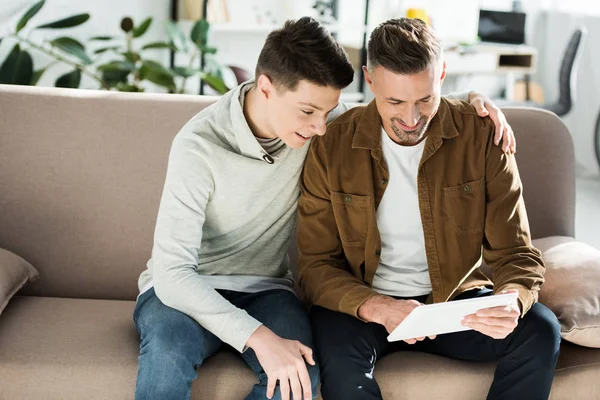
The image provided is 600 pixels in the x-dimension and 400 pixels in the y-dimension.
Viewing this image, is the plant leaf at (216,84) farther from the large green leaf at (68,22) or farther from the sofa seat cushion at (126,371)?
the sofa seat cushion at (126,371)

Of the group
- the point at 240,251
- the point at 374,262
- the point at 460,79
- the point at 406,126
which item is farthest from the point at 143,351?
the point at 460,79

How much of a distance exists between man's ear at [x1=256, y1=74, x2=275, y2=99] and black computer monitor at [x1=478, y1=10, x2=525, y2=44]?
15.2ft

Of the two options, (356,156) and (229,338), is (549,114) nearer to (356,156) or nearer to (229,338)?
(356,156)

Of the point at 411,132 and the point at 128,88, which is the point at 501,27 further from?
the point at 411,132

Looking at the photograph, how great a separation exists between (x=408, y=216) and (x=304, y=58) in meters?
0.46

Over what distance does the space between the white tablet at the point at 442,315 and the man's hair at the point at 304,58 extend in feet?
1.70

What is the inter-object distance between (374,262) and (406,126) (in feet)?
1.06

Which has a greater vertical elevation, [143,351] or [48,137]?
[48,137]

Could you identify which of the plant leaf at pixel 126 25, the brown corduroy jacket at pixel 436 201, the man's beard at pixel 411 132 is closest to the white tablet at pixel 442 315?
the brown corduroy jacket at pixel 436 201

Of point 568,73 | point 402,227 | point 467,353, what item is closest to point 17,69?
A: point 402,227

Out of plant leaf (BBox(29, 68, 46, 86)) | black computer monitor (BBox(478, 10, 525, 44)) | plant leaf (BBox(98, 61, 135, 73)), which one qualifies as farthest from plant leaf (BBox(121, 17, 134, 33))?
black computer monitor (BBox(478, 10, 525, 44))

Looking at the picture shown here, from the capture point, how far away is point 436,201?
1.90 meters

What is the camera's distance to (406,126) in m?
1.83

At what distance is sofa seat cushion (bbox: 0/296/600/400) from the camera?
1793mm
